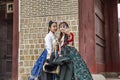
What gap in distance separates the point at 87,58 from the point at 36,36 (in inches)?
58.9

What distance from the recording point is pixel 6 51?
9.15 metres

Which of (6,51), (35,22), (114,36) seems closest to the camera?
(35,22)

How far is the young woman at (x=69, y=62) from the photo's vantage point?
18.2 ft

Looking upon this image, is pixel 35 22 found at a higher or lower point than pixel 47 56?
higher

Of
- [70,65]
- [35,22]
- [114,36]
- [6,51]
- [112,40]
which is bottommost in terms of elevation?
[70,65]

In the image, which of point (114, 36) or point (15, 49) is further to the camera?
point (114, 36)

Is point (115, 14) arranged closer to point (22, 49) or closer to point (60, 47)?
point (22, 49)

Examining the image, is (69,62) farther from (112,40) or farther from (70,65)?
(112,40)

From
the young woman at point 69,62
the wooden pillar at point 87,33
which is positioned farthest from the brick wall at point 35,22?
the young woman at point 69,62

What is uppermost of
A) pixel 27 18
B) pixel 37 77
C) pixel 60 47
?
pixel 27 18

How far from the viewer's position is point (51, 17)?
26.0 feet

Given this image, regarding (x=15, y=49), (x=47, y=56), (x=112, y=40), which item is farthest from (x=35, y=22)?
(x=112, y=40)

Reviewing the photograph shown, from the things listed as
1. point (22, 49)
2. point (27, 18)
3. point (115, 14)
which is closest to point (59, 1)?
point (27, 18)

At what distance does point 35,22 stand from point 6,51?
1.67 metres
